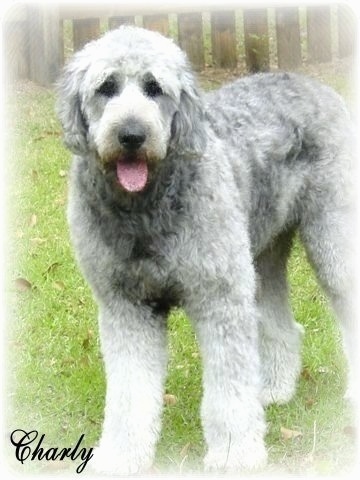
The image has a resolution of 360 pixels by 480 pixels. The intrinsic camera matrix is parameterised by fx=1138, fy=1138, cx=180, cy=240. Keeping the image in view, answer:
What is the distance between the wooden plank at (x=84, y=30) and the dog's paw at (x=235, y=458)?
854 centimetres

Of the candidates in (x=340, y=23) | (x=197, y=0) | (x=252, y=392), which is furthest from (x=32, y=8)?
(x=252, y=392)

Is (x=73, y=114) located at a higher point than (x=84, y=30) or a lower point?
higher

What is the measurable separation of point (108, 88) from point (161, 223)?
71 centimetres

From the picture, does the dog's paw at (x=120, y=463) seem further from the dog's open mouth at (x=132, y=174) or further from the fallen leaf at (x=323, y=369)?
the fallen leaf at (x=323, y=369)

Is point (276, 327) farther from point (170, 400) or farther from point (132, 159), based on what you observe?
point (132, 159)

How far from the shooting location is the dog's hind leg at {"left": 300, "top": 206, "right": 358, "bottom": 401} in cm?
645

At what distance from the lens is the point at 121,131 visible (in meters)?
5.12

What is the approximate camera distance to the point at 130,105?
5184mm

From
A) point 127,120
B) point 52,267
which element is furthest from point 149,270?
point 52,267

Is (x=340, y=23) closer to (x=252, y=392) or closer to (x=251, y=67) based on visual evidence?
(x=251, y=67)

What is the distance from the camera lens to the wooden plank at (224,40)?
1379 centimetres

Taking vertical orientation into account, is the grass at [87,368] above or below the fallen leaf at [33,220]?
above

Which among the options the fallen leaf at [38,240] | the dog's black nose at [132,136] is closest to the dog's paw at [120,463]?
the dog's black nose at [132,136]

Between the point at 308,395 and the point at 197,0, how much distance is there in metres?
8.84
